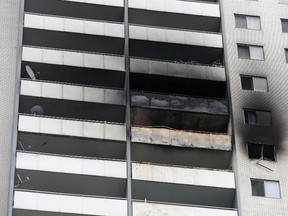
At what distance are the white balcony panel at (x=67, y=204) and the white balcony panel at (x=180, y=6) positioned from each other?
1593cm

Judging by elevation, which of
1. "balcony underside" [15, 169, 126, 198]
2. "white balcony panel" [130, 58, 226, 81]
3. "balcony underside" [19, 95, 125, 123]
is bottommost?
"balcony underside" [15, 169, 126, 198]

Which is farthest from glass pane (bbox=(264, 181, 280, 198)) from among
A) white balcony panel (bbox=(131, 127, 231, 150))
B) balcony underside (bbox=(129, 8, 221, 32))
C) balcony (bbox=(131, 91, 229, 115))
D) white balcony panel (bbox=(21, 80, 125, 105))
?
balcony underside (bbox=(129, 8, 221, 32))

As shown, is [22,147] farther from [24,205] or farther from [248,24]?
[248,24]

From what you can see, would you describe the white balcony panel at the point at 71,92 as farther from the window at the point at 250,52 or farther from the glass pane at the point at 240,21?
the glass pane at the point at 240,21

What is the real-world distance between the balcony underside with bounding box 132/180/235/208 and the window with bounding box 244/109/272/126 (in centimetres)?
538

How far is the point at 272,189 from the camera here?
5169 centimetres

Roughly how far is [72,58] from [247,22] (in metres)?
12.5

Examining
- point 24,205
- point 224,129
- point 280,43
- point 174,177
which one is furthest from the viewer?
point 280,43

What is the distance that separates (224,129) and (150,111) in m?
4.83

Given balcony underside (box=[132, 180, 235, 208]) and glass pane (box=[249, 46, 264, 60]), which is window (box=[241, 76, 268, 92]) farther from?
balcony underside (box=[132, 180, 235, 208])

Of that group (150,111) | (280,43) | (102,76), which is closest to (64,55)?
(102,76)

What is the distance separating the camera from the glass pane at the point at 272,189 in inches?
2023

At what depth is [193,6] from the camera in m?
60.1

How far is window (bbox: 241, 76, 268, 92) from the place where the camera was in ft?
184
